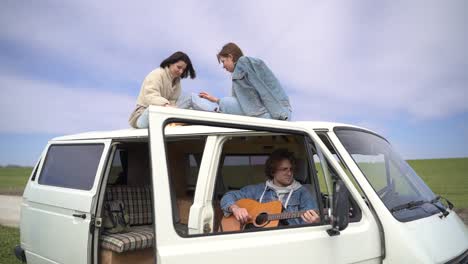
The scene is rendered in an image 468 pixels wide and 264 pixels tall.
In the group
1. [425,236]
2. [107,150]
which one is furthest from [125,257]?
[425,236]

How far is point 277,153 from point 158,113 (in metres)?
1.37

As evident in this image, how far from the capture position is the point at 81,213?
12.8ft

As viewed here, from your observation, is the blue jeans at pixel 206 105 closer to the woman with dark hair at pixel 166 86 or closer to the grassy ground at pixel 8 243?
the woman with dark hair at pixel 166 86

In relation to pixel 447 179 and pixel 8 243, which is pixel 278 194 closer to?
pixel 8 243

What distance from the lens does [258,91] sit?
3.82 metres

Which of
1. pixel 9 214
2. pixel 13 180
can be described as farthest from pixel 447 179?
pixel 13 180

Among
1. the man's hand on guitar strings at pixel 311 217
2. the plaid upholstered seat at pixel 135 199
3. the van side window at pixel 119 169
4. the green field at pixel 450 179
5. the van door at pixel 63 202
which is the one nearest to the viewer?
the man's hand on guitar strings at pixel 311 217

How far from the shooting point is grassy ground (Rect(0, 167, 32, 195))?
24.5 meters

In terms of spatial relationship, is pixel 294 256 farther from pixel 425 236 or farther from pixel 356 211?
pixel 425 236

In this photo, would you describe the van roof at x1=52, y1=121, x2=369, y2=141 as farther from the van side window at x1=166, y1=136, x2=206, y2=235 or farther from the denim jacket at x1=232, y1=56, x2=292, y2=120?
the denim jacket at x1=232, y1=56, x2=292, y2=120

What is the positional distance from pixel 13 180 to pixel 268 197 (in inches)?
1327

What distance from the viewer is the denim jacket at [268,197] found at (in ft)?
10.3

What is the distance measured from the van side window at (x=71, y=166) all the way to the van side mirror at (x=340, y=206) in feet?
8.45

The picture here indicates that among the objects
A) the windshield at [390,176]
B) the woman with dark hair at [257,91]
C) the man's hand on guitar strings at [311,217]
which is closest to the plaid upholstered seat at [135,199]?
the woman with dark hair at [257,91]
